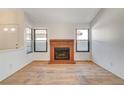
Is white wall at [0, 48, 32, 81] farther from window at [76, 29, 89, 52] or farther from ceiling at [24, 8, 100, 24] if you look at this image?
window at [76, 29, 89, 52]

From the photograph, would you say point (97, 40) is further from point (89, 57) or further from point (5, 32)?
point (5, 32)

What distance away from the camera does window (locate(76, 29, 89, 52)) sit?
10.4m

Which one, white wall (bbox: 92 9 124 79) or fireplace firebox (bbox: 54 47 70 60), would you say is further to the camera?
fireplace firebox (bbox: 54 47 70 60)

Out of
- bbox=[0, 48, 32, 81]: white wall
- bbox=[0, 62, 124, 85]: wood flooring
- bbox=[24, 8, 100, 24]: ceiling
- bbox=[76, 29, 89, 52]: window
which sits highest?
bbox=[24, 8, 100, 24]: ceiling

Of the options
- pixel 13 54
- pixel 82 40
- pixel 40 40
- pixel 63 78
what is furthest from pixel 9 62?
pixel 82 40

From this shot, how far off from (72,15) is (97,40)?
6.13 ft

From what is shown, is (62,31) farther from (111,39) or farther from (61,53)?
(111,39)

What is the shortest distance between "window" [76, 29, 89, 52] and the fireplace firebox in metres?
0.81

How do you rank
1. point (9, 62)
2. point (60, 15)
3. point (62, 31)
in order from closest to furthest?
1. point (9, 62)
2. point (60, 15)
3. point (62, 31)

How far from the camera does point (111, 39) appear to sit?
20.9 ft

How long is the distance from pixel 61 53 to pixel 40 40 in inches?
62.7

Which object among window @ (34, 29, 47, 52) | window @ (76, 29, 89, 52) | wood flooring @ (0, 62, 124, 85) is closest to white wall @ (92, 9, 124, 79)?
wood flooring @ (0, 62, 124, 85)

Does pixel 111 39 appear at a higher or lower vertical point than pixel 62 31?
lower

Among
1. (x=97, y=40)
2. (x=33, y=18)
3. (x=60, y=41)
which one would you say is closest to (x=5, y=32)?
(x=33, y=18)
